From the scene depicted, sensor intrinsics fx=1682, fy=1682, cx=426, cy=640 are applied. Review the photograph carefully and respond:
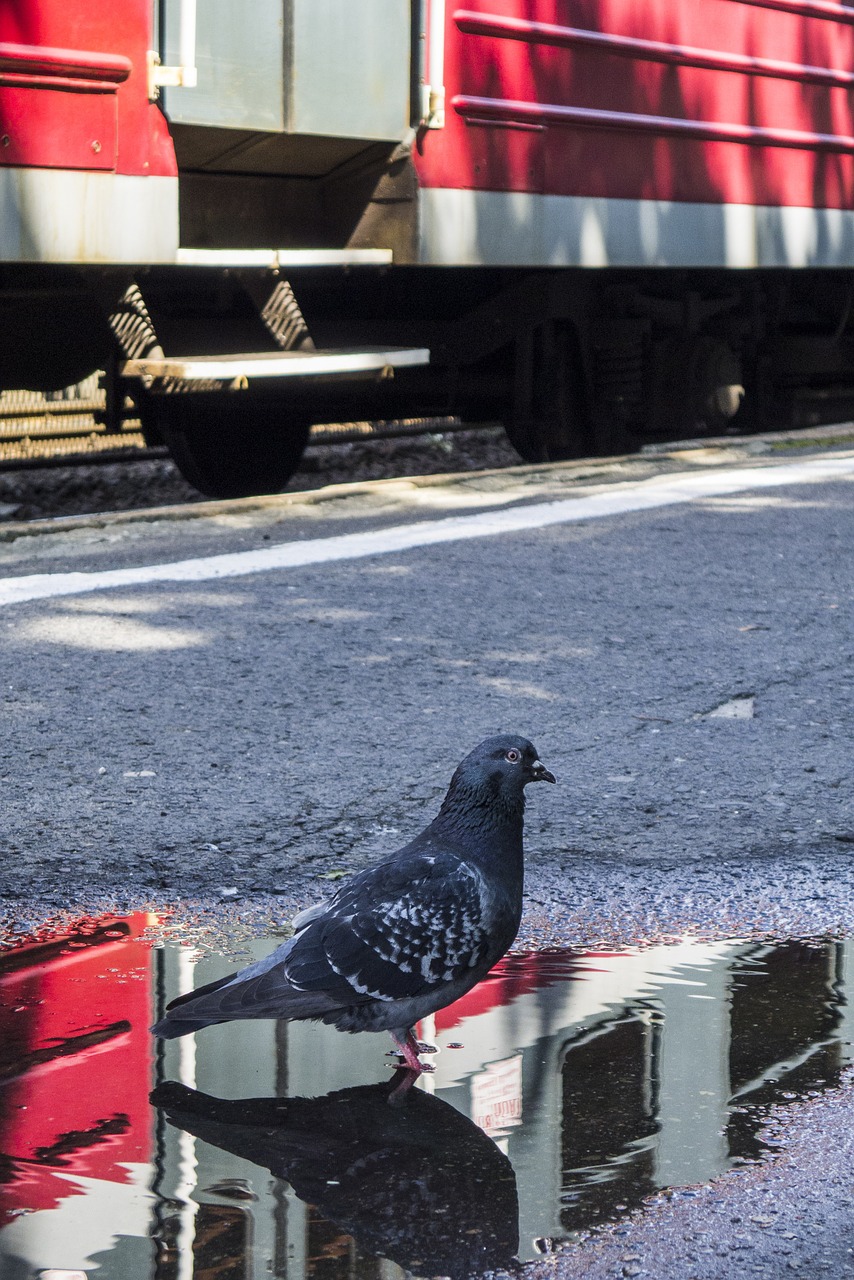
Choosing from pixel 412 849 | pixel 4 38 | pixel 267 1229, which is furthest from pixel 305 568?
pixel 267 1229

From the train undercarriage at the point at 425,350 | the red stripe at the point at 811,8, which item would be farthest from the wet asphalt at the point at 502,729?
the red stripe at the point at 811,8

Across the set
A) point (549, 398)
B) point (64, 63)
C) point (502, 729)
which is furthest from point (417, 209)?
point (502, 729)

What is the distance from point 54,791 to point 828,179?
7527mm

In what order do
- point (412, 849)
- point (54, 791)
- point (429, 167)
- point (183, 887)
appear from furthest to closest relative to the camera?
point (429, 167), point (54, 791), point (183, 887), point (412, 849)

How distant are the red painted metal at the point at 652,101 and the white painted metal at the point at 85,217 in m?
1.39

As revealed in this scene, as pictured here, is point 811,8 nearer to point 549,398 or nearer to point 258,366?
point 549,398

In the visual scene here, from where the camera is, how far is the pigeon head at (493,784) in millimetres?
2469

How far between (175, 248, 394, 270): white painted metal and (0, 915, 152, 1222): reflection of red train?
401cm

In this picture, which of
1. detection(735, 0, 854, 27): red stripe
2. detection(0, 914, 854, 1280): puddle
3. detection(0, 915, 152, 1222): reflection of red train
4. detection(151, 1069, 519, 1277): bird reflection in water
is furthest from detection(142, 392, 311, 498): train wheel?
detection(151, 1069, 519, 1277): bird reflection in water

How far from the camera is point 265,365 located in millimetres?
6574

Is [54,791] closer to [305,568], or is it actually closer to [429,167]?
[305,568]

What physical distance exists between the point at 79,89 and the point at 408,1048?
4.66m

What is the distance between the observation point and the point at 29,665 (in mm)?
4301

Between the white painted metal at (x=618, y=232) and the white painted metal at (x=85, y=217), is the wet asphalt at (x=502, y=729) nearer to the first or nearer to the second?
the white painted metal at (x=85, y=217)
